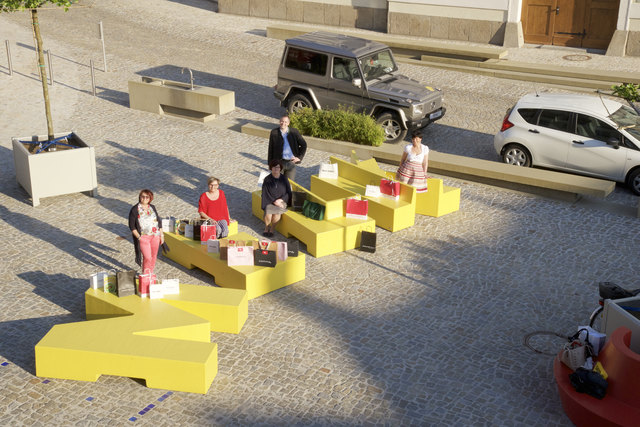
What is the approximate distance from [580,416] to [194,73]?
57.6 feet

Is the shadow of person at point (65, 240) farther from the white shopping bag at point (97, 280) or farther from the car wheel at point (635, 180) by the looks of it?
the car wheel at point (635, 180)

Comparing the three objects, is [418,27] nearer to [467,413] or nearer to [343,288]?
[343,288]

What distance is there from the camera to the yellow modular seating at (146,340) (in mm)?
9461

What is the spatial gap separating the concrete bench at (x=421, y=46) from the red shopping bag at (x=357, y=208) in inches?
482

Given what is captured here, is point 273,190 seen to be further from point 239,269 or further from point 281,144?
point 239,269

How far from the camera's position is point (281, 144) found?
48.9 ft

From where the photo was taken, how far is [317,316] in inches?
445

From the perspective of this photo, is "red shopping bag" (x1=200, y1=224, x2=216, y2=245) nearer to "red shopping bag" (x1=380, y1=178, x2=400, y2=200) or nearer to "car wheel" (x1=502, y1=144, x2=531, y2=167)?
"red shopping bag" (x1=380, y1=178, x2=400, y2=200)

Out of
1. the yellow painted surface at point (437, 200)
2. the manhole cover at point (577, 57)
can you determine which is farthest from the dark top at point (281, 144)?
the manhole cover at point (577, 57)

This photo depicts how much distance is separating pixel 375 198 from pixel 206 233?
3.39 meters

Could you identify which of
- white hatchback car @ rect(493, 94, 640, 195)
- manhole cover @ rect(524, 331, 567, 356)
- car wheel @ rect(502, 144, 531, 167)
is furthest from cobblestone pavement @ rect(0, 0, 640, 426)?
car wheel @ rect(502, 144, 531, 167)

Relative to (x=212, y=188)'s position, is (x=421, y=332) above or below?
below

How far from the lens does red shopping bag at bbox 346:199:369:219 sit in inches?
542

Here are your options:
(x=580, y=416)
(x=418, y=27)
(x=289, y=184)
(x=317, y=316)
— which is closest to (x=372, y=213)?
(x=289, y=184)
